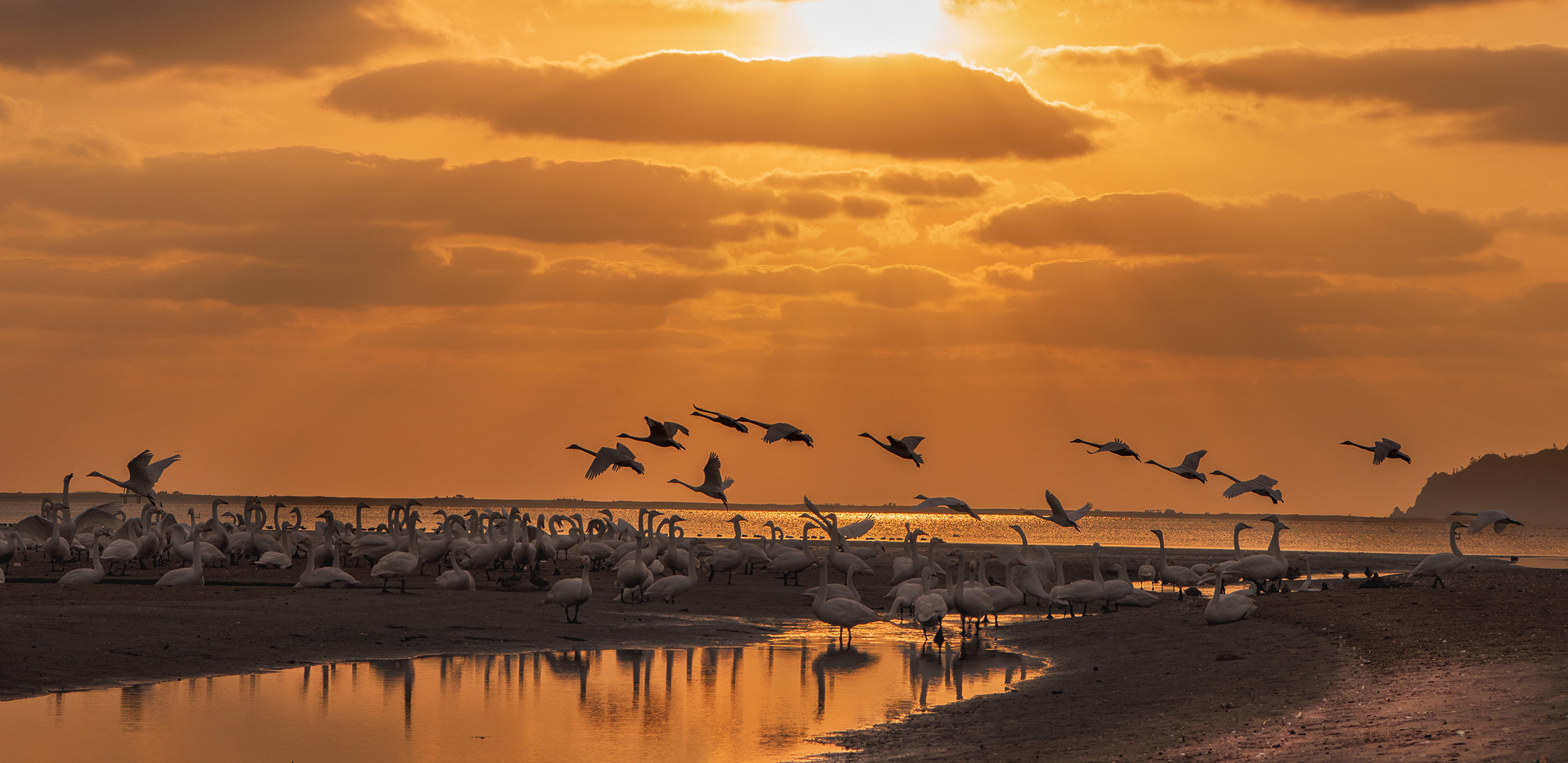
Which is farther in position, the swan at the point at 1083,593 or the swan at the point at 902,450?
the swan at the point at 1083,593

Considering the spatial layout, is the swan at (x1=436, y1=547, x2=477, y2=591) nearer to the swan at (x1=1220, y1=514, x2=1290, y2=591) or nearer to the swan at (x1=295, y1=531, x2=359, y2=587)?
the swan at (x1=295, y1=531, x2=359, y2=587)

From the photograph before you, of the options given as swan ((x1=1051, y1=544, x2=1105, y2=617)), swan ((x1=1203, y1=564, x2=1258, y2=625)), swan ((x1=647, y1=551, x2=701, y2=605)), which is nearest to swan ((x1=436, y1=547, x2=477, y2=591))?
swan ((x1=647, y1=551, x2=701, y2=605))

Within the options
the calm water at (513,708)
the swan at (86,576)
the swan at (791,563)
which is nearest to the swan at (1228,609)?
the calm water at (513,708)

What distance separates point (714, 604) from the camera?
120ft

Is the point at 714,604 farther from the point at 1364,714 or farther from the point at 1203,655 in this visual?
the point at 1364,714

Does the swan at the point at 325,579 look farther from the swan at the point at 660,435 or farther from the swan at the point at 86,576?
the swan at the point at 660,435

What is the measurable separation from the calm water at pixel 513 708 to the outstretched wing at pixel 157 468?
4.96 meters

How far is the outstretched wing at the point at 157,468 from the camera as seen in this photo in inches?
995

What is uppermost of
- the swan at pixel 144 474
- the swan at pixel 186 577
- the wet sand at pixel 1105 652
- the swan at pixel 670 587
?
the swan at pixel 144 474

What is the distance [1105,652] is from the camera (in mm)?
25875

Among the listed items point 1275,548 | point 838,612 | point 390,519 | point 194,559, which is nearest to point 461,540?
point 390,519

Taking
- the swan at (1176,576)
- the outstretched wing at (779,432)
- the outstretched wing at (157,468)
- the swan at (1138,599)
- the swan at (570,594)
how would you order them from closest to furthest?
the outstretched wing at (779,432) < the outstretched wing at (157,468) < the swan at (570,594) < the swan at (1138,599) < the swan at (1176,576)

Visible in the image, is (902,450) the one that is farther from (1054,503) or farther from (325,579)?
(325,579)

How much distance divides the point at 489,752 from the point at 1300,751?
8.91 meters
